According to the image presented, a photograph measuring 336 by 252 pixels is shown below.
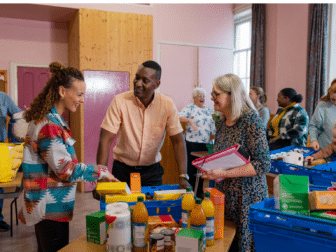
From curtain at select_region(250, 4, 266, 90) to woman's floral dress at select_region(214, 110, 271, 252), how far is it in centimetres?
536

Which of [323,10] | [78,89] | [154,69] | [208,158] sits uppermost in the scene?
[323,10]

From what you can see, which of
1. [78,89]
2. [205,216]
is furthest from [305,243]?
[78,89]

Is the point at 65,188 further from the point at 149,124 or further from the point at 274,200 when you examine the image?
the point at 274,200

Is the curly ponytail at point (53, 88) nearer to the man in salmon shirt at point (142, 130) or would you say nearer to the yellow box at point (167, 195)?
the man in salmon shirt at point (142, 130)

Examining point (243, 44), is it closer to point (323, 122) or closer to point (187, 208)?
point (323, 122)

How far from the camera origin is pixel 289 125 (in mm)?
3793

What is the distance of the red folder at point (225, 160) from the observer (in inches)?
58.8

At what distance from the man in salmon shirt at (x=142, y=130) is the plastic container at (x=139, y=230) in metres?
0.89

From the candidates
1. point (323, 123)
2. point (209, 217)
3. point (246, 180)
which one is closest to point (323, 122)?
point (323, 123)

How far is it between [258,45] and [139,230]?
6320mm

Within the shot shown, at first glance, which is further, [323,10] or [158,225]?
[323,10]

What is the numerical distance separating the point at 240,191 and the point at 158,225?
1.81ft

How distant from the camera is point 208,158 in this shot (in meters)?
1.57

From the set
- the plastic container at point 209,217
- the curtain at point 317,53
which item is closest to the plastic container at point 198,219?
the plastic container at point 209,217
